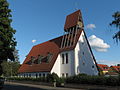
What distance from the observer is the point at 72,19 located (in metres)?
38.1

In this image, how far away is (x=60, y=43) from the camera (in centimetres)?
3900

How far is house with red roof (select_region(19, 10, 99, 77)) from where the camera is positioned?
33812mm

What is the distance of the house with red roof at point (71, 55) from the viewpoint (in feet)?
111

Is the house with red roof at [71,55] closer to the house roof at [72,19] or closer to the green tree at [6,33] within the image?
the house roof at [72,19]

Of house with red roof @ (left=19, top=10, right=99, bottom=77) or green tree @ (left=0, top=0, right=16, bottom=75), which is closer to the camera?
green tree @ (left=0, top=0, right=16, bottom=75)

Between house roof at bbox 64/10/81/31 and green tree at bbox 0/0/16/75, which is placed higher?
house roof at bbox 64/10/81/31

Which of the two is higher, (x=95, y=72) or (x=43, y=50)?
(x=43, y=50)

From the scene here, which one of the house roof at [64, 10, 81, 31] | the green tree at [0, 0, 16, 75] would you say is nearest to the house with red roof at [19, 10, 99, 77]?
the house roof at [64, 10, 81, 31]

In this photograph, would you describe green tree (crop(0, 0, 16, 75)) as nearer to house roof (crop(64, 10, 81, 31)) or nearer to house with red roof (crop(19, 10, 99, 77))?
house with red roof (crop(19, 10, 99, 77))

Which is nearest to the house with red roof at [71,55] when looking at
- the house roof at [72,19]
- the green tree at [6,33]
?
the house roof at [72,19]

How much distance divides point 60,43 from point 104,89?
733 inches

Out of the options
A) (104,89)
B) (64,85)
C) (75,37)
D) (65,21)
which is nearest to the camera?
(104,89)

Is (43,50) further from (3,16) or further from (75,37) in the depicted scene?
(3,16)

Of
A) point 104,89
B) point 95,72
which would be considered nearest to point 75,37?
point 95,72
